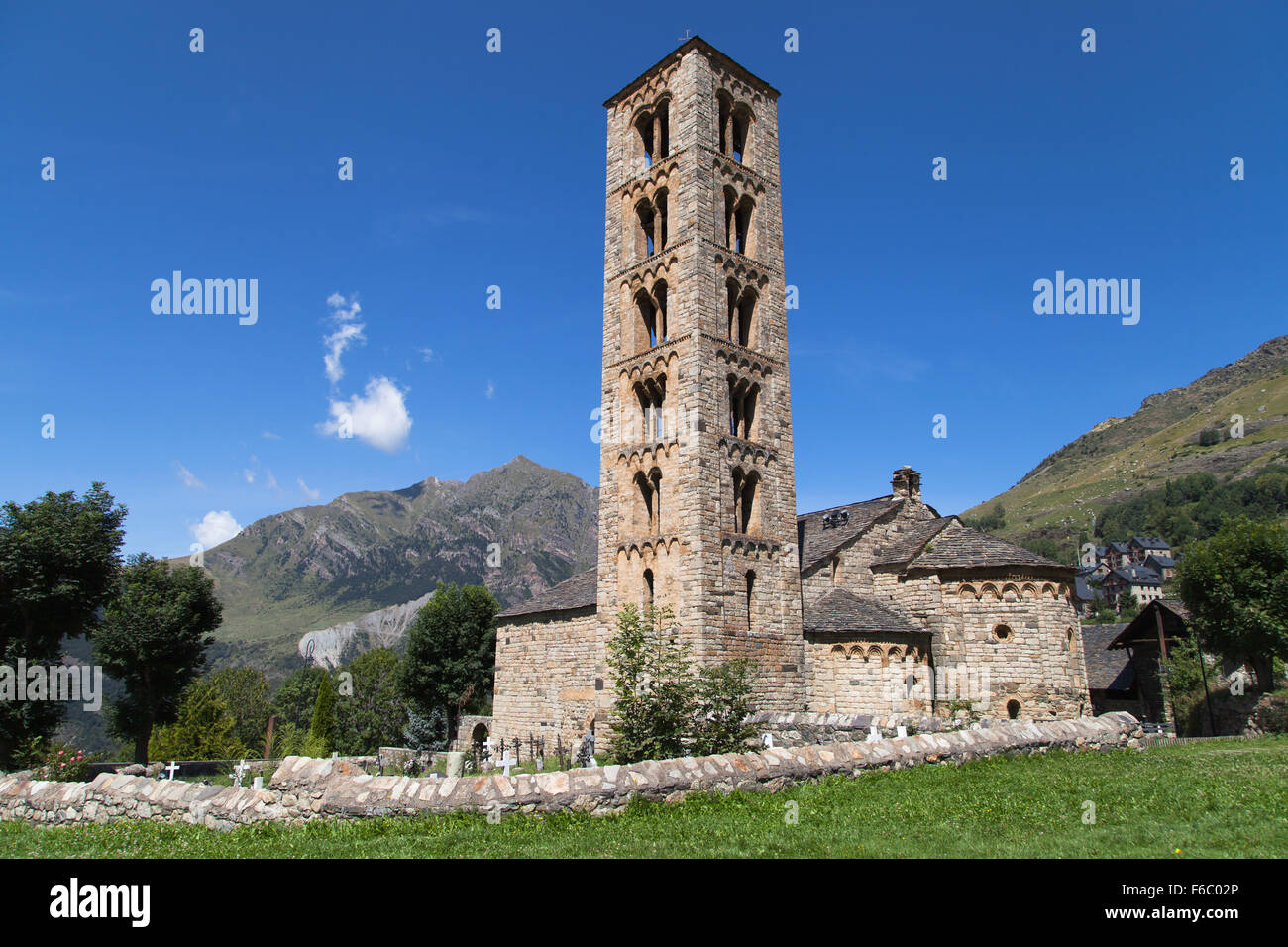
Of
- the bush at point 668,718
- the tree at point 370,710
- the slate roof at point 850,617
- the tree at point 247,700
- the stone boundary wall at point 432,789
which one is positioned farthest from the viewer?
the tree at point 247,700

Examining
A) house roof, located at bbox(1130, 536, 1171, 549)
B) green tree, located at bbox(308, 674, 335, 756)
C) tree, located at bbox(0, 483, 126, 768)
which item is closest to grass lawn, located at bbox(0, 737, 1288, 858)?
tree, located at bbox(0, 483, 126, 768)

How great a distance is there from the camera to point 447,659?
48531mm

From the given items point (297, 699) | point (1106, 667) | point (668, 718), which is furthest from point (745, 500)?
point (297, 699)

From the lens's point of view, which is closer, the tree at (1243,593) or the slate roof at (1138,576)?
the tree at (1243,593)

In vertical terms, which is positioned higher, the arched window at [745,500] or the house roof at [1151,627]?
the arched window at [745,500]

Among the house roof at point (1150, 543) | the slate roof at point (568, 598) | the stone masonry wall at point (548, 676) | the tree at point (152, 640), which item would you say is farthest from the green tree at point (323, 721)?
the house roof at point (1150, 543)

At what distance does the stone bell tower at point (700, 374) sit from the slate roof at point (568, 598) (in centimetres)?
416

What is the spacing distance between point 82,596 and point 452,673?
21.0 m

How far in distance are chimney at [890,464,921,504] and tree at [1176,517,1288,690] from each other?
1339cm

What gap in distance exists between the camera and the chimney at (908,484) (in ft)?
105

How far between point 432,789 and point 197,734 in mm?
37131

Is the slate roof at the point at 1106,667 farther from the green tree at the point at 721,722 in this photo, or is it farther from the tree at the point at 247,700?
the tree at the point at 247,700

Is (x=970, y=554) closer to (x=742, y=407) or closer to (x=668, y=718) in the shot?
(x=742, y=407)
